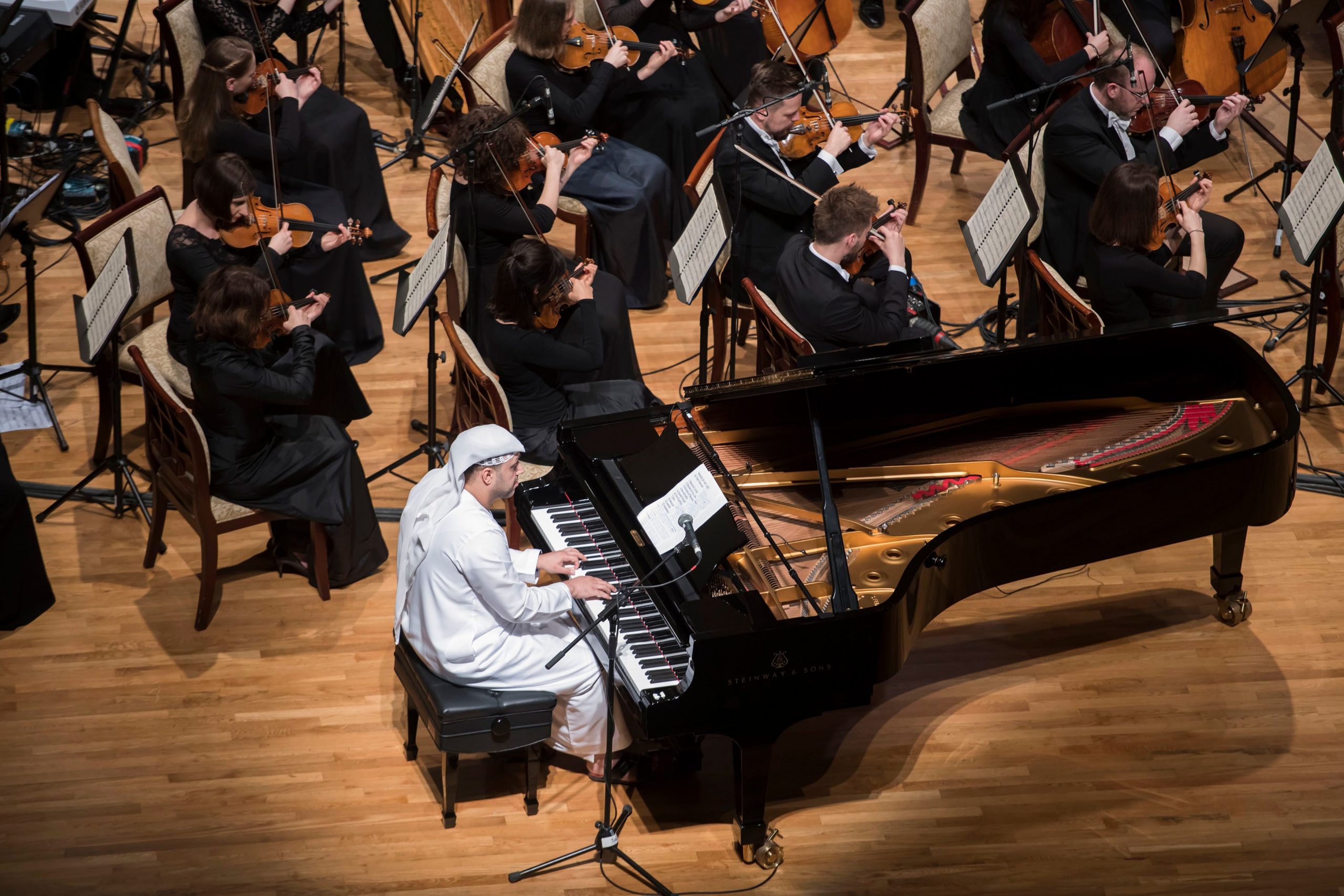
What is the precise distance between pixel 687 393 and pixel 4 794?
7.47 ft

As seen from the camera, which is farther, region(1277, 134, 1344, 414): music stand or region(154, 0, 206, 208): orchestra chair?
region(154, 0, 206, 208): orchestra chair

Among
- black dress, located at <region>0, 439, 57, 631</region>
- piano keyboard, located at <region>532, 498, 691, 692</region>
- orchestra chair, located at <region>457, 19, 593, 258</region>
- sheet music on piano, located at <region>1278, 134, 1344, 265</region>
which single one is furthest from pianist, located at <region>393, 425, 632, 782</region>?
sheet music on piano, located at <region>1278, 134, 1344, 265</region>

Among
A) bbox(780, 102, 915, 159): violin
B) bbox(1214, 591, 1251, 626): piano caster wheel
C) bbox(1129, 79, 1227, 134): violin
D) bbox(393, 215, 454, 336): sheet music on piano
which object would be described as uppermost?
bbox(1129, 79, 1227, 134): violin

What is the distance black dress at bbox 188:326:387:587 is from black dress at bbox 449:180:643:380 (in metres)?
0.63

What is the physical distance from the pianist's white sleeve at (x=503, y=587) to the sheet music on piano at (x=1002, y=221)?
203 cm

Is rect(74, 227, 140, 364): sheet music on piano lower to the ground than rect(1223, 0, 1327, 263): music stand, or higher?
lower

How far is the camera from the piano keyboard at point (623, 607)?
3695mm

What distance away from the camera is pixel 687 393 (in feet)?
13.6

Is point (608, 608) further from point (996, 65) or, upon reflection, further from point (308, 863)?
point (996, 65)

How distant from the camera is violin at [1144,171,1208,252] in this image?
5.18m

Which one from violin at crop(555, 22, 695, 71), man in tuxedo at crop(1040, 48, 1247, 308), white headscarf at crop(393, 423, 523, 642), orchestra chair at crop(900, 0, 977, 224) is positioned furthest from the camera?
orchestra chair at crop(900, 0, 977, 224)

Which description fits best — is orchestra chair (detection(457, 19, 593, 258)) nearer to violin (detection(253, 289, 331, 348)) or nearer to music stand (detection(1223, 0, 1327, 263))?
violin (detection(253, 289, 331, 348))

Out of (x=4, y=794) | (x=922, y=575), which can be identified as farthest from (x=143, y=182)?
(x=922, y=575)

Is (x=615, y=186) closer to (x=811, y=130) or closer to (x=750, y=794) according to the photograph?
(x=811, y=130)
